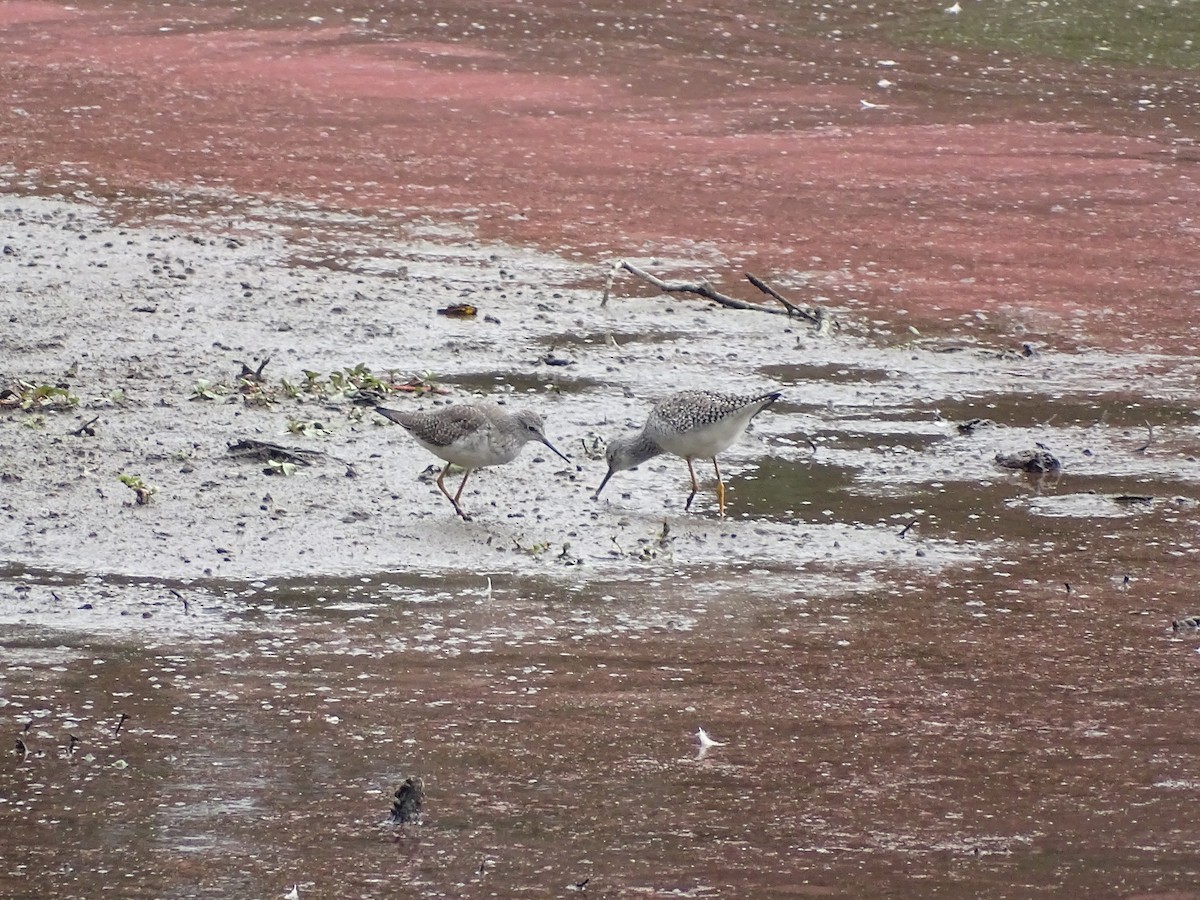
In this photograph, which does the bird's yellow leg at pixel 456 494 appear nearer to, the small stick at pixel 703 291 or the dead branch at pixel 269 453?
the dead branch at pixel 269 453

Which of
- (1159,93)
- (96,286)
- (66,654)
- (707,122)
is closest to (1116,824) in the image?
(66,654)

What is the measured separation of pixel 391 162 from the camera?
15352mm

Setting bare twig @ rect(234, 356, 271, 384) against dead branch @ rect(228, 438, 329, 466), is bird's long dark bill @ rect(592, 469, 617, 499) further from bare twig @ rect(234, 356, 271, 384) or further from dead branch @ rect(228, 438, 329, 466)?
bare twig @ rect(234, 356, 271, 384)

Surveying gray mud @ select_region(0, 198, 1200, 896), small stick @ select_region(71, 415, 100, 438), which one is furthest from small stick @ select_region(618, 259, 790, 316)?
small stick @ select_region(71, 415, 100, 438)

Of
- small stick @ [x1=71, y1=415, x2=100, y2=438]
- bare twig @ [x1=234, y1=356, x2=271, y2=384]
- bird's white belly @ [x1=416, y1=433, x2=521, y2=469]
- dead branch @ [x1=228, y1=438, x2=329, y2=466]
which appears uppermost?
bird's white belly @ [x1=416, y1=433, x2=521, y2=469]

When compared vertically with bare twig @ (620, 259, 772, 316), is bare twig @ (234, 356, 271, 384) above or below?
below

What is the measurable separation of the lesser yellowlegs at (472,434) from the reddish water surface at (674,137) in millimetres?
4236

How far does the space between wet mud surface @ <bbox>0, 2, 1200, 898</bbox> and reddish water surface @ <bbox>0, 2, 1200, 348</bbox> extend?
0.26ft

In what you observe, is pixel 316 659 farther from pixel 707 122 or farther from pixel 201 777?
pixel 707 122

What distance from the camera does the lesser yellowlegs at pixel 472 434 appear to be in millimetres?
8086

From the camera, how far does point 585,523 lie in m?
8.11

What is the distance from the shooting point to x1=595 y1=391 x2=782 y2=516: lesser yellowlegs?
27.1 feet

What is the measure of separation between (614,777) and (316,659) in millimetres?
1339

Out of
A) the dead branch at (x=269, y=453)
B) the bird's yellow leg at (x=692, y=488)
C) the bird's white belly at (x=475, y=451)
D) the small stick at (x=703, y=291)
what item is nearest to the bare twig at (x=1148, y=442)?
the bird's yellow leg at (x=692, y=488)
